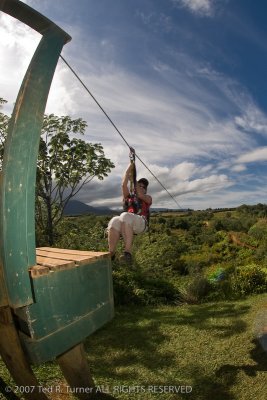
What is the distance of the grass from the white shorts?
2120 mm

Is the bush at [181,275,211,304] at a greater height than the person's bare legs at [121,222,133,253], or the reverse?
the person's bare legs at [121,222,133,253]

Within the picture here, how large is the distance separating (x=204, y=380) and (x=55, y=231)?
1050cm

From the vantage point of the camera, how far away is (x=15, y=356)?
95.0 inches

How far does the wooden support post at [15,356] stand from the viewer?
2309 mm

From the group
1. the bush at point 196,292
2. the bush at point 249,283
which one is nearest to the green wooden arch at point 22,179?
the bush at point 196,292

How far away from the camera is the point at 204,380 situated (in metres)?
4.24

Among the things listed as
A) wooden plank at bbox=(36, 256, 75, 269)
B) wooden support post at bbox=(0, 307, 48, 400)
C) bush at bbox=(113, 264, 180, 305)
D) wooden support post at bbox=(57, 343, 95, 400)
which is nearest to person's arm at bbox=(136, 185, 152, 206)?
wooden support post at bbox=(57, 343, 95, 400)

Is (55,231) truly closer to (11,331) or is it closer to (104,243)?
(104,243)

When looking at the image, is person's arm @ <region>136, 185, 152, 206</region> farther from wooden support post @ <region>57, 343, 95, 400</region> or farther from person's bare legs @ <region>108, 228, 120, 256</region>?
wooden support post @ <region>57, 343, 95, 400</region>

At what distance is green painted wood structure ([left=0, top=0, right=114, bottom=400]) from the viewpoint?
2.14 meters

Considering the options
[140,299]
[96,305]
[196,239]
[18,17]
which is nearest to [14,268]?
[96,305]

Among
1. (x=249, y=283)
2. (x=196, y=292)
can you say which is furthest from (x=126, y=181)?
(x=249, y=283)

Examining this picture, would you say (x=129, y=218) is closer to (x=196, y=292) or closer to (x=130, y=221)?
(x=130, y=221)

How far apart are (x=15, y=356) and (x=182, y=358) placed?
11.0 ft
